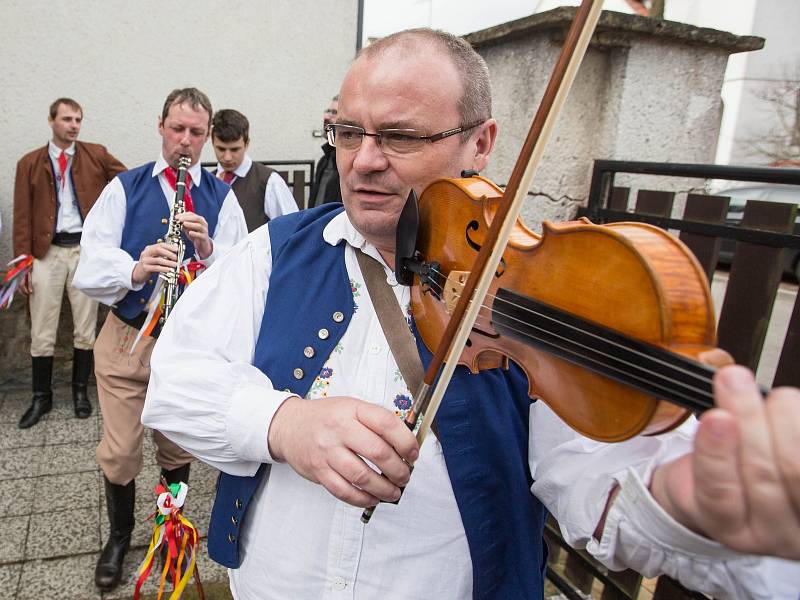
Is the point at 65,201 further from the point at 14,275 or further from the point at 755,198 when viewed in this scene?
the point at 755,198

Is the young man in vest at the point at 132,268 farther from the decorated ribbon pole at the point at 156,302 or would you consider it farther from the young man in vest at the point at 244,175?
the young man in vest at the point at 244,175

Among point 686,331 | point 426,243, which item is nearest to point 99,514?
point 426,243

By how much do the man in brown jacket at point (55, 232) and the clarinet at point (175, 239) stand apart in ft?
6.44

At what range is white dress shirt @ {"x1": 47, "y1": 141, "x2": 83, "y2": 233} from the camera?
14.1 ft

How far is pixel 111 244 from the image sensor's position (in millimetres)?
2789

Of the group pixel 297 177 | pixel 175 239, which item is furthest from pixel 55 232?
pixel 175 239

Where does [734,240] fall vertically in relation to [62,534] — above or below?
above

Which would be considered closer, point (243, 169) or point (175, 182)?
point (175, 182)

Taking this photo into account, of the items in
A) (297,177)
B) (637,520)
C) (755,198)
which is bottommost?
(637,520)

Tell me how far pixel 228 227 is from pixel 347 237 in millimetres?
1970

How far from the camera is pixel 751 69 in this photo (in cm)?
1875

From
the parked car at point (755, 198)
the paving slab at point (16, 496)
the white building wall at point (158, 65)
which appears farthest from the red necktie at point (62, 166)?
the parked car at point (755, 198)

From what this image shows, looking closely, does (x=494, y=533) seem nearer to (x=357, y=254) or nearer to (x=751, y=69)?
(x=357, y=254)

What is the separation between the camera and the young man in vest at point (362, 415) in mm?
1055
